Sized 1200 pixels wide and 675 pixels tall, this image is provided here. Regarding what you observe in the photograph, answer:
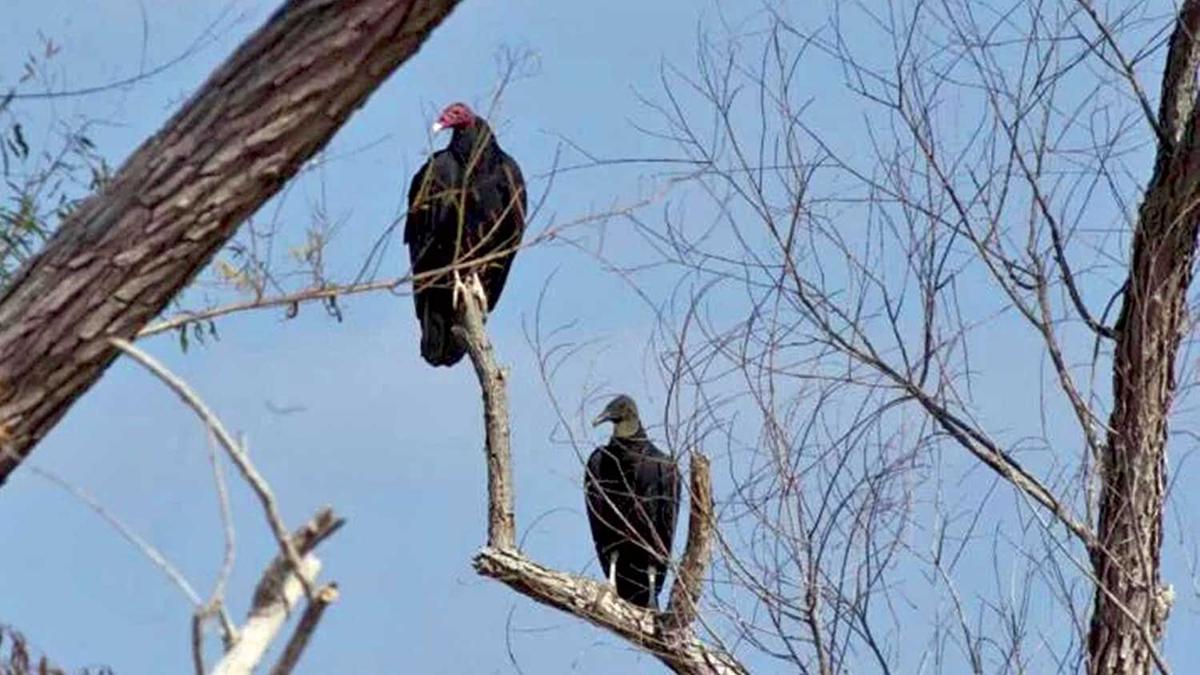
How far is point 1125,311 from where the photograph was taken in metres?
5.00

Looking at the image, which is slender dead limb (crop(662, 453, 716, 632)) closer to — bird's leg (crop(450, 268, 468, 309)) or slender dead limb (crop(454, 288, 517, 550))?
slender dead limb (crop(454, 288, 517, 550))

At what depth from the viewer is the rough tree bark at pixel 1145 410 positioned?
4859 mm

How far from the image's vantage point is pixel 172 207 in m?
2.36

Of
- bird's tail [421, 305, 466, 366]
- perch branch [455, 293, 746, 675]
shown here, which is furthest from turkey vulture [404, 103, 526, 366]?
perch branch [455, 293, 746, 675]

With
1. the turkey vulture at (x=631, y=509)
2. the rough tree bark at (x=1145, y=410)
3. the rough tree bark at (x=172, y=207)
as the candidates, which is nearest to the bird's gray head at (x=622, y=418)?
the turkey vulture at (x=631, y=509)

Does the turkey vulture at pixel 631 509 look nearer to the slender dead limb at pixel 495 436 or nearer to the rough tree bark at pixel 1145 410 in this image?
the slender dead limb at pixel 495 436

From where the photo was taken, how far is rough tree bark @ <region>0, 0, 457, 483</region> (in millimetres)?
2354

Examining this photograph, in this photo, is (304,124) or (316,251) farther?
(316,251)

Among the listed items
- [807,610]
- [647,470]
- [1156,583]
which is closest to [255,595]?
[807,610]

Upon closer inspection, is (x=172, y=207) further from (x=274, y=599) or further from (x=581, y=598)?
(x=581, y=598)

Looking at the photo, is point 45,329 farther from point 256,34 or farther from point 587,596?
point 587,596

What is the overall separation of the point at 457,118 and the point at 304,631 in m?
5.27

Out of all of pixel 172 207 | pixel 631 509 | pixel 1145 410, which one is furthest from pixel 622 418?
pixel 172 207

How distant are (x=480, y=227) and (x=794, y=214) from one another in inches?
68.5
